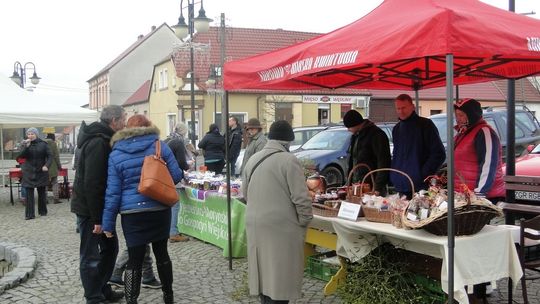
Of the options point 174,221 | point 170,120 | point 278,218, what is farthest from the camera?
point 170,120

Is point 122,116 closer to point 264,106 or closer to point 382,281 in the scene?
point 382,281

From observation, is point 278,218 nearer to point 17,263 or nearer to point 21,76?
point 17,263

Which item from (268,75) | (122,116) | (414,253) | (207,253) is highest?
(268,75)

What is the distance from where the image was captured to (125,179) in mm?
4402

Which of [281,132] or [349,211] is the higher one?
[281,132]

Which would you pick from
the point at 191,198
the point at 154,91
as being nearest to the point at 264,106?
the point at 154,91

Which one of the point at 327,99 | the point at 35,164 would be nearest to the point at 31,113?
the point at 35,164

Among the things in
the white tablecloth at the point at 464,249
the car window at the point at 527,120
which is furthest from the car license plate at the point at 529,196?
the car window at the point at 527,120

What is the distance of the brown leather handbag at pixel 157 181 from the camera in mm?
4297

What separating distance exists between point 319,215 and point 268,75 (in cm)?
143

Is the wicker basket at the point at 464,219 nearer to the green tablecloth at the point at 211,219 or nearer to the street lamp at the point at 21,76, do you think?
the green tablecloth at the point at 211,219

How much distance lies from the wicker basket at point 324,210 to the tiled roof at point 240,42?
25150 millimetres

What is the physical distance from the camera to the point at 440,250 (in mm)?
3830

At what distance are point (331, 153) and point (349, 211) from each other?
8656 millimetres
